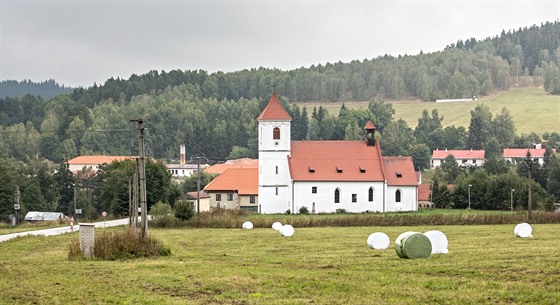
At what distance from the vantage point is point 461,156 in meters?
Result: 186

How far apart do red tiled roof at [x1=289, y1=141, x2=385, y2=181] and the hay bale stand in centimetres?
6677

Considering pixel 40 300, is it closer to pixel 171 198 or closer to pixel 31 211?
pixel 171 198

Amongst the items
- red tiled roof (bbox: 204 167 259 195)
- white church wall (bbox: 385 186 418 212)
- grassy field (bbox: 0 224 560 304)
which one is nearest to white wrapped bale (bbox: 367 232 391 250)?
grassy field (bbox: 0 224 560 304)

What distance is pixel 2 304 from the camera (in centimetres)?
1961

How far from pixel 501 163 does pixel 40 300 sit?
385 ft

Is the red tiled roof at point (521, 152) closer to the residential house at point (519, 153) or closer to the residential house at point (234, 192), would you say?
the residential house at point (519, 153)

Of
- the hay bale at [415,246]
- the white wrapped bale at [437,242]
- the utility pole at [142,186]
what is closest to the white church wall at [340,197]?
the utility pole at [142,186]

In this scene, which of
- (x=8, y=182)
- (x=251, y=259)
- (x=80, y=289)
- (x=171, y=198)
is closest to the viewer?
(x=80, y=289)

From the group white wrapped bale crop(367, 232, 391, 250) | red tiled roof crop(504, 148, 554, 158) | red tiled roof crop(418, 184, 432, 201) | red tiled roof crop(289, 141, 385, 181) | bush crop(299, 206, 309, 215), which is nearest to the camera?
white wrapped bale crop(367, 232, 391, 250)

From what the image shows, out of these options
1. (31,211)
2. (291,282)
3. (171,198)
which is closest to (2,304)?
(291,282)

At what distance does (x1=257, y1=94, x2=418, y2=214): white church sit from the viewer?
95.9m

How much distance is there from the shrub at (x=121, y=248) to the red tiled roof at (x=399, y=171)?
65139 millimetres

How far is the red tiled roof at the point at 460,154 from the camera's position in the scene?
18538 centimetres

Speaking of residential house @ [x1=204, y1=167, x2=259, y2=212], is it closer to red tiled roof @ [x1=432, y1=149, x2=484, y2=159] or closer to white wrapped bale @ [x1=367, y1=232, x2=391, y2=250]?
white wrapped bale @ [x1=367, y1=232, x2=391, y2=250]
